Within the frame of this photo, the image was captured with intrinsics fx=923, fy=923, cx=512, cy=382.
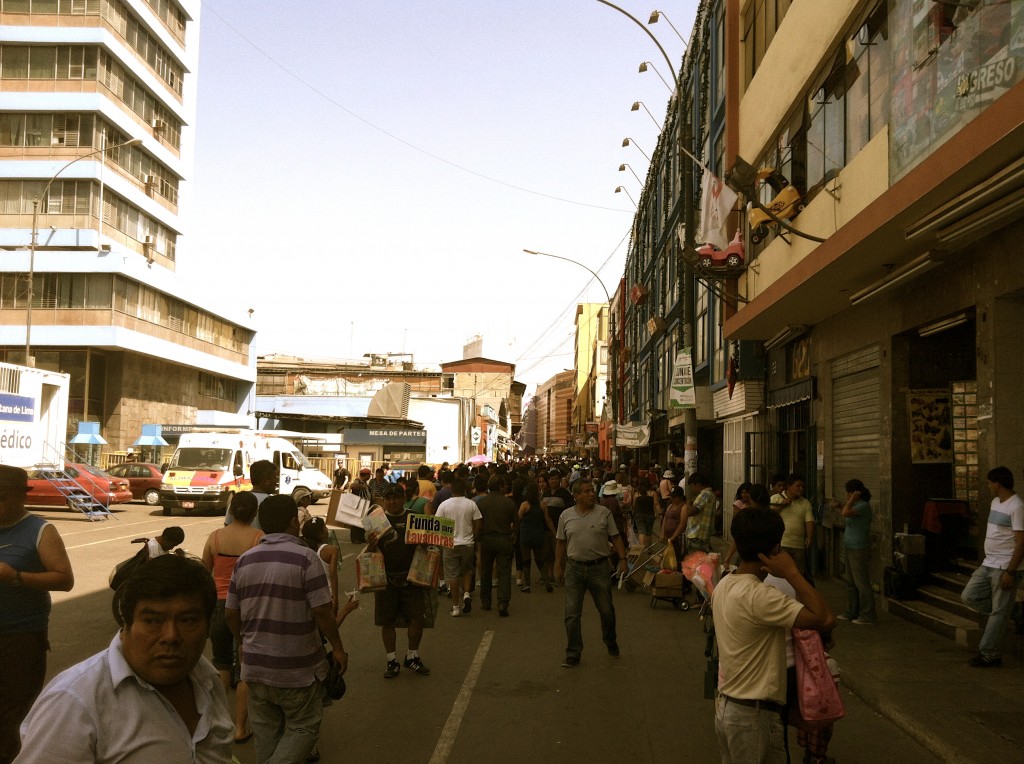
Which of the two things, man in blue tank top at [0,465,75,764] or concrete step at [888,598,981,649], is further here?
concrete step at [888,598,981,649]

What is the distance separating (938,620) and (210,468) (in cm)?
2335

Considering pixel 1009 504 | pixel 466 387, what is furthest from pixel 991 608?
pixel 466 387

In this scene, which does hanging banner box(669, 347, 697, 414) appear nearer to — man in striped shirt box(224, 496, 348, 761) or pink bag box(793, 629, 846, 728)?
pink bag box(793, 629, 846, 728)

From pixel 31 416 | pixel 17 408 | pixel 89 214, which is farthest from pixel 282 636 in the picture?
pixel 89 214

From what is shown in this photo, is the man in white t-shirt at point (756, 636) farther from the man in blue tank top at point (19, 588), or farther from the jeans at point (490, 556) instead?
the jeans at point (490, 556)

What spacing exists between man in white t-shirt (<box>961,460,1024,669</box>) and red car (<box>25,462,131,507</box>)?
24179 mm

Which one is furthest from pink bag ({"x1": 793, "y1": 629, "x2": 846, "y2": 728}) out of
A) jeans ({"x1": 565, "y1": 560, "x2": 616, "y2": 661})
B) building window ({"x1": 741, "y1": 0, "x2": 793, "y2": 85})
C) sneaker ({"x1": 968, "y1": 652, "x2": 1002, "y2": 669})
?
building window ({"x1": 741, "y1": 0, "x2": 793, "y2": 85})

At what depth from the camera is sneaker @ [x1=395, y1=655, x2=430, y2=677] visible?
857 cm

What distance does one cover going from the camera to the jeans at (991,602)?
8445 mm

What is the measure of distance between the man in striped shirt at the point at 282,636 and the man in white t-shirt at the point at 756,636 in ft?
6.82

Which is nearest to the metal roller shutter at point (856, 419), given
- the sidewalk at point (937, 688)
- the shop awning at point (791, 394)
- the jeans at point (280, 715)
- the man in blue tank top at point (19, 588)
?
the shop awning at point (791, 394)

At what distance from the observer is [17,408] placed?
23.5 meters

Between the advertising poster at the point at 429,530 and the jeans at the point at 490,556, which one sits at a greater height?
the advertising poster at the point at 429,530

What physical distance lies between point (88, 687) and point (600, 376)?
101 meters
